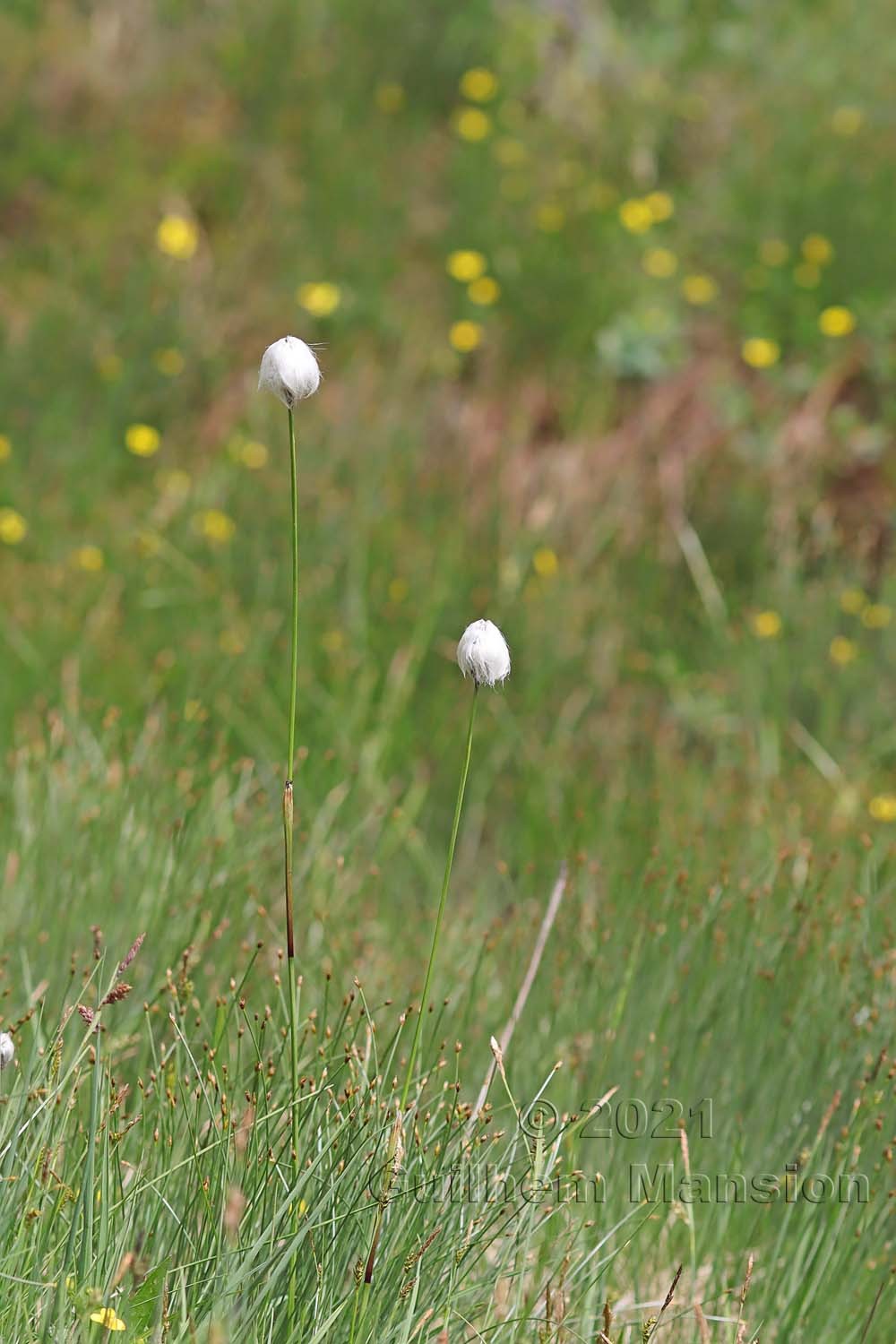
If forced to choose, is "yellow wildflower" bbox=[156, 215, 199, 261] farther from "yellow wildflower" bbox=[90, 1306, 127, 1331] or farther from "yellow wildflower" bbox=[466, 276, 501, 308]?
"yellow wildflower" bbox=[90, 1306, 127, 1331]

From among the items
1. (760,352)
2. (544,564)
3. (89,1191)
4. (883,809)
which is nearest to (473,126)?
(760,352)

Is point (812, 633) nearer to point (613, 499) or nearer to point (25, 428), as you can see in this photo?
point (613, 499)

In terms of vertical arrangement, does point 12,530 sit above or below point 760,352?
below

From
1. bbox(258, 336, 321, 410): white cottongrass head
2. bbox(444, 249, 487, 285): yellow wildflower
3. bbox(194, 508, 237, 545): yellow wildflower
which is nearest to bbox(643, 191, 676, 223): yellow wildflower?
bbox(444, 249, 487, 285): yellow wildflower

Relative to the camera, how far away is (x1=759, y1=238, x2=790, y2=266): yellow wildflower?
17.0 feet

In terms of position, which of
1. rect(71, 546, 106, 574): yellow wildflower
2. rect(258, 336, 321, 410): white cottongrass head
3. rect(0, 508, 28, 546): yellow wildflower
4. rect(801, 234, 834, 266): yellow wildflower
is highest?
rect(801, 234, 834, 266): yellow wildflower

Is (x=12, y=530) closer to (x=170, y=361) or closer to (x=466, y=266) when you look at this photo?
(x=170, y=361)

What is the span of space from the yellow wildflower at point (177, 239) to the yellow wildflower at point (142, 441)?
800 mm

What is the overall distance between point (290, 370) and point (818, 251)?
13.5 ft

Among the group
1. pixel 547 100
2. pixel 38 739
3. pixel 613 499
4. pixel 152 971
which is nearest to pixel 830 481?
pixel 613 499

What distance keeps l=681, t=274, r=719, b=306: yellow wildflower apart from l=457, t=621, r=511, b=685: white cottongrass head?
3.90 m

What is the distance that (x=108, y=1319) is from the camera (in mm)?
1368

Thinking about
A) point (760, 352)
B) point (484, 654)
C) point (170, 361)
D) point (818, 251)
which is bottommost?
point (484, 654)

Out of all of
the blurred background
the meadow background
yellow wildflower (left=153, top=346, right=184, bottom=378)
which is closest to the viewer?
the meadow background
